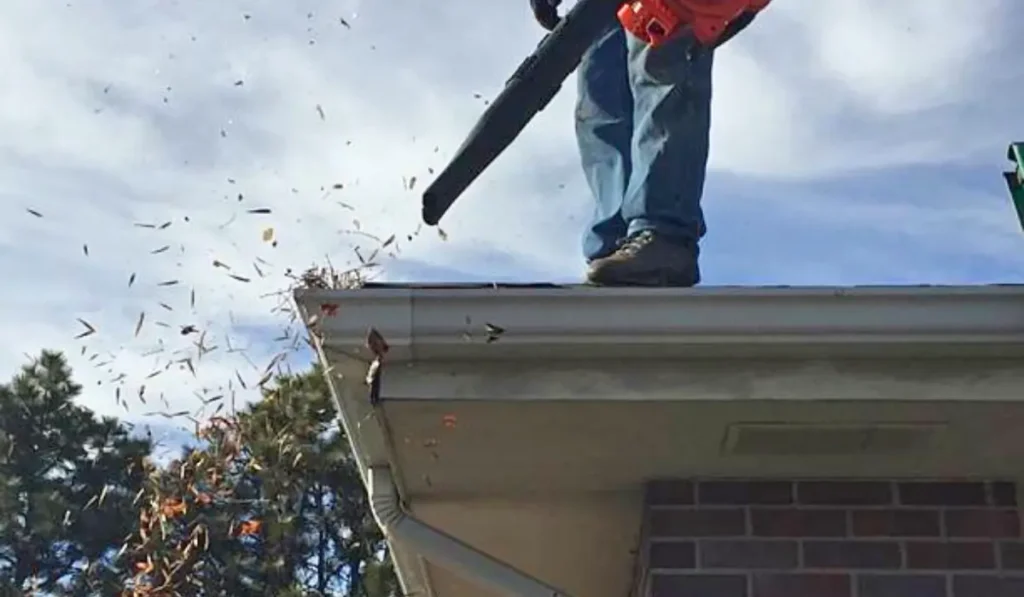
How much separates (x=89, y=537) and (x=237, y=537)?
4.49 m

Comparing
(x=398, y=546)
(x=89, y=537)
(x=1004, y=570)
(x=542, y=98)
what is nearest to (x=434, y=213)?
(x=542, y=98)

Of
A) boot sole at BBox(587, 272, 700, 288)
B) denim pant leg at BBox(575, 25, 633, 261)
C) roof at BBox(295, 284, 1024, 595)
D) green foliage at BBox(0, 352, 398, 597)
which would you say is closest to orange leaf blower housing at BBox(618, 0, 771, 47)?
denim pant leg at BBox(575, 25, 633, 261)

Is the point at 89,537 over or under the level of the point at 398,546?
over

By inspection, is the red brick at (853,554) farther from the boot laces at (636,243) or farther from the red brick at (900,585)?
the boot laces at (636,243)

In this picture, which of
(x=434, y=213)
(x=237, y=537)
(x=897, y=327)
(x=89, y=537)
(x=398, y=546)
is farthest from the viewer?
(x=89, y=537)

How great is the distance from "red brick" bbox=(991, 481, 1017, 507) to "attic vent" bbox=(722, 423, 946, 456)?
0.30 metres

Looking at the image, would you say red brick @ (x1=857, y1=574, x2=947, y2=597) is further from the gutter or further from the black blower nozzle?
the black blower nozzle

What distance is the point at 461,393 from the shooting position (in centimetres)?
347

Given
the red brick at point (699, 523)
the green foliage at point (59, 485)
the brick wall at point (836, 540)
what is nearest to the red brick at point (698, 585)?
the brick wall at point (836, 540)

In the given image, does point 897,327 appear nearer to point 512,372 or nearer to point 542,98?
point 512,372

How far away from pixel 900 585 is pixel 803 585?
0.24 meters

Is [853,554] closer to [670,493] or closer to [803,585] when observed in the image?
[803,585]

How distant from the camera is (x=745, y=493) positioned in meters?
3.92

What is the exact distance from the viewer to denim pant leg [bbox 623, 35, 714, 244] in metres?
4.30
